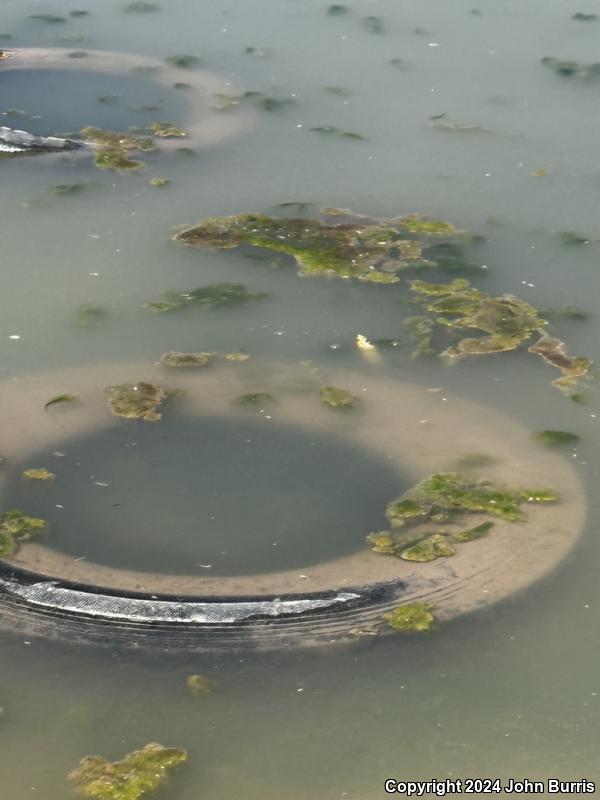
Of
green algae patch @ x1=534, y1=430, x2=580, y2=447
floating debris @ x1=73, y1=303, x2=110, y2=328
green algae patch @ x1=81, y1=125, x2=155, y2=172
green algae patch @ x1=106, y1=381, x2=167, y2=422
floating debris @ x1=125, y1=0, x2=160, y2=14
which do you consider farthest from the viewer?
floating debris @ x1=125, y1=0, x2=160, y2=14

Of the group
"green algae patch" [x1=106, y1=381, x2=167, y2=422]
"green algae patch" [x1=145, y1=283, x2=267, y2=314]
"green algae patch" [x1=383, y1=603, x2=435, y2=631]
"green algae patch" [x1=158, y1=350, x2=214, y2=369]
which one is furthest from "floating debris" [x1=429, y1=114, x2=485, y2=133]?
"green algae patch" [x1=383, y1=603, x2=435, y2=631]

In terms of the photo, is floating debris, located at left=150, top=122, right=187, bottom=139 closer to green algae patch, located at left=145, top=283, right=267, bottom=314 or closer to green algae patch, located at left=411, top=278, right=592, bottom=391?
green algae patch, located at left=145, top=283, right=267, bottom=314

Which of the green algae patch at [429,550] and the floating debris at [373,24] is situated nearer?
the green algae patch at [429,550]

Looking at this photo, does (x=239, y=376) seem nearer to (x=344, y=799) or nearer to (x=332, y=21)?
(x=344, y=799)

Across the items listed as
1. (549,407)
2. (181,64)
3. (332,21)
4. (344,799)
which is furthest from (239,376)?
(332,21)

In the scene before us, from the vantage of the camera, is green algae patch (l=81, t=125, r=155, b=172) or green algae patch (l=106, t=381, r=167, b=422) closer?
green algae patch (l=106, t=381, r=167, b=422)

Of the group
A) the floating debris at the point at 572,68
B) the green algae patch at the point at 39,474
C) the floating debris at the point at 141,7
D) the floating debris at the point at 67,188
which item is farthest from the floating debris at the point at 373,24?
the green algae patch at the point at 39,474

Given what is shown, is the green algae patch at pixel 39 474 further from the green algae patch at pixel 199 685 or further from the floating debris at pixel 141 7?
the floating debris at pixel 141 7
